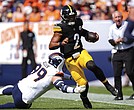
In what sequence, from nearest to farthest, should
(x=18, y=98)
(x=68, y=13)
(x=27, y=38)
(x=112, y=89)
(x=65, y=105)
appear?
(x=18, y=98) → (x=68, y=13) → (x=112, y=89) → (x=65, y=105) → (x=27, y=38)

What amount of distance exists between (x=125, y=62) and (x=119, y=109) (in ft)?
9.17

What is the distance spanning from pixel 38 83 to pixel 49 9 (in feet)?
33.8

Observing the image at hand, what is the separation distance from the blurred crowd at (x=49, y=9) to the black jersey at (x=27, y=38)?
795 millimetres

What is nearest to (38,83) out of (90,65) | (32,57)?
(90,65)

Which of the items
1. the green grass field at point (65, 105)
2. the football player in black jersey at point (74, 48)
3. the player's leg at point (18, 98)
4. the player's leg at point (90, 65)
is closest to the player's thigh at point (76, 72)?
the football player in black jersey at point (74, 48)

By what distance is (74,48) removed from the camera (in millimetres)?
10930

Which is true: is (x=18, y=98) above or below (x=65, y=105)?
above

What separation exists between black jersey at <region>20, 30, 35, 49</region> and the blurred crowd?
795 mm

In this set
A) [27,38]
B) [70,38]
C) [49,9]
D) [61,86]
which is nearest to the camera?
[61,86]

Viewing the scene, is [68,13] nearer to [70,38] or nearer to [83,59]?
[70,38]

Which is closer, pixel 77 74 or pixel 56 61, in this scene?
pixel 56 61

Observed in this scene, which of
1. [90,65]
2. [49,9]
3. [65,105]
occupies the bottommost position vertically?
[65,105]

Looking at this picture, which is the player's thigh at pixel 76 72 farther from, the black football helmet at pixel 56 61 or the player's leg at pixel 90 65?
the black football helmet at pixel 56 61

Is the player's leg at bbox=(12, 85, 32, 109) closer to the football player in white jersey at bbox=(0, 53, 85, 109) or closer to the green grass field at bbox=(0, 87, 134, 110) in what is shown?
the football player in white jersey at bbox=(0, 53, 85, 109)
